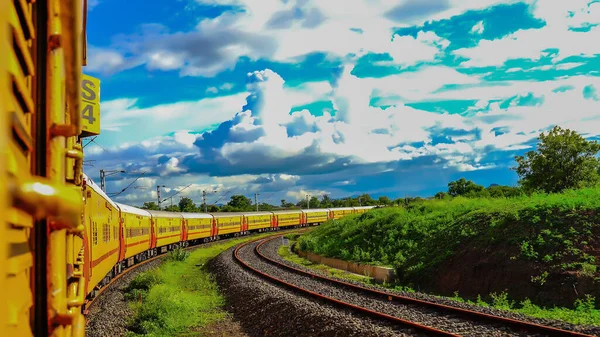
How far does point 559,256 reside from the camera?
17.3 metres

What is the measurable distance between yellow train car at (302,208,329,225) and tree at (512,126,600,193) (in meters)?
32.4

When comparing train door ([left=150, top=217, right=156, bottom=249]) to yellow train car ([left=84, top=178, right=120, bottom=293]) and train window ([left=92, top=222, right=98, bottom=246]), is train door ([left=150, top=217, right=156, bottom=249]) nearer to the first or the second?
yellow train car ([left=84, top=178, right=120, bottom=293])

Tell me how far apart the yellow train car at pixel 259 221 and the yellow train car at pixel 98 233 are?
1508 inches

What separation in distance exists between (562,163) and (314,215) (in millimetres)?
36353

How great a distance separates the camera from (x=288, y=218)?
7025 centimetres

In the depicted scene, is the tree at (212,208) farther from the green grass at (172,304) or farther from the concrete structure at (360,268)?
the green grass at (172,304)

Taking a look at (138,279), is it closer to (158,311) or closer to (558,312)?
(158,311)

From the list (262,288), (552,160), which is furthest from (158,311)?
(552,160)

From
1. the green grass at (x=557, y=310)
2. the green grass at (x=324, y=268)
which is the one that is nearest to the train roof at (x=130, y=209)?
the green grass at (x=324, y=268)

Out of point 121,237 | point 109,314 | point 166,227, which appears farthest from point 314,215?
point 109,314

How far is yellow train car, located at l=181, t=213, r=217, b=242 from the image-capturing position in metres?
42.3

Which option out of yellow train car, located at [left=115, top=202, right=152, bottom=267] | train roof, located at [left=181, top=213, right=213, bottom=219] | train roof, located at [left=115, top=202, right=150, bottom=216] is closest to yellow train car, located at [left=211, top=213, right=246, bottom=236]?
train roof, located at [left=181, top=213, right=213, bottom=219]

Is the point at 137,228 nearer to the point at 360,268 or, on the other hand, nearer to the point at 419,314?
A: the point at 360,268

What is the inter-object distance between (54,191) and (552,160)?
54.1 m
